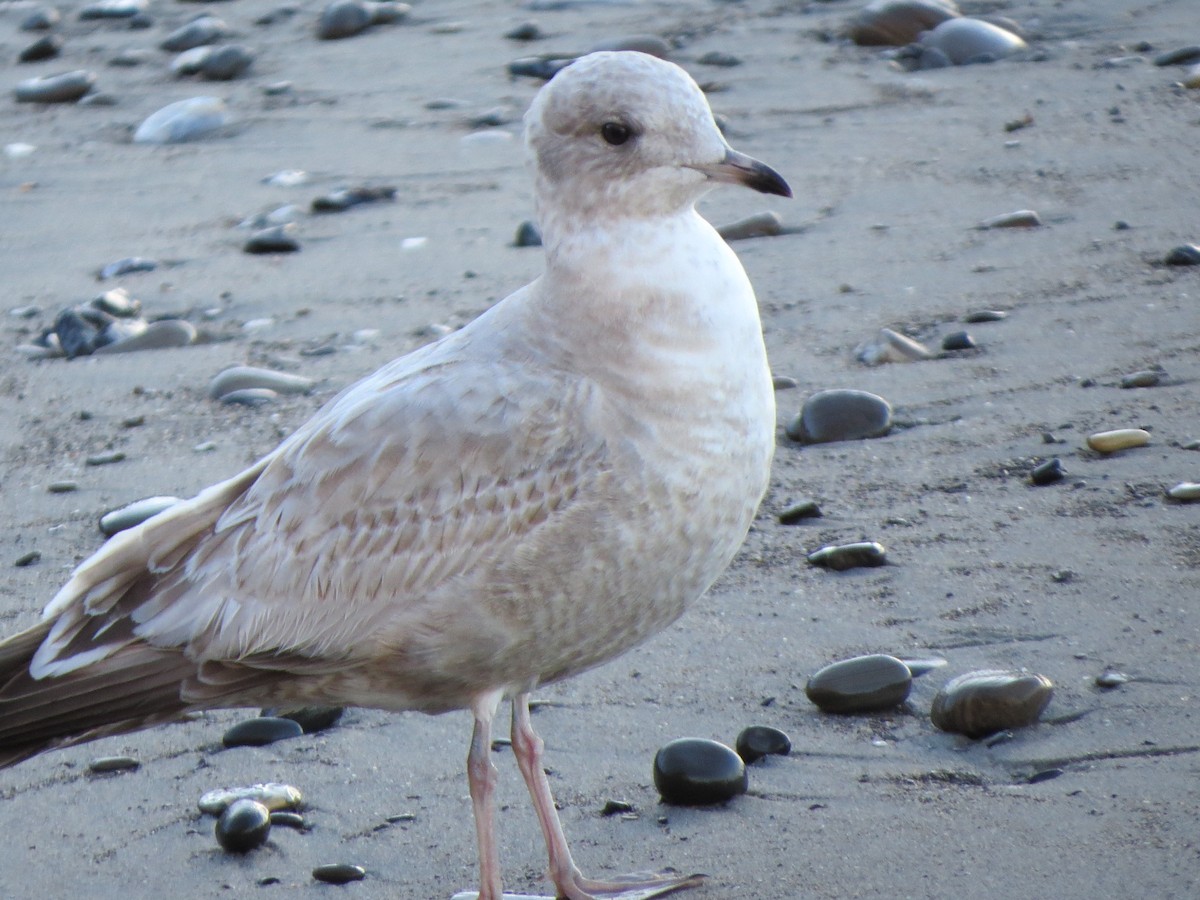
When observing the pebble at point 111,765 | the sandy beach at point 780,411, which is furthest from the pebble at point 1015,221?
the pebble at point 111,765

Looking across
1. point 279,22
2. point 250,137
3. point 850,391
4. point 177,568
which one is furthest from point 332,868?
point 279,22

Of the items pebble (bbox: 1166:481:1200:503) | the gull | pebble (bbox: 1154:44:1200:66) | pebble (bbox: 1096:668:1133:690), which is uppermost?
the gull

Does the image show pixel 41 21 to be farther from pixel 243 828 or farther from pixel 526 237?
pixel 243 828

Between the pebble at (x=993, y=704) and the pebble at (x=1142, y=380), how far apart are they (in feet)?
5.92

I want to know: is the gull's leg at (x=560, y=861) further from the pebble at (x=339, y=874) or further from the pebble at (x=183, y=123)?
the pebble at (x=183, y=123)

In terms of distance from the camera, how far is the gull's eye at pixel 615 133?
146 inches

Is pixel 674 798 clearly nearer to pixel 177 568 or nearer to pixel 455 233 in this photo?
pixel 177 568

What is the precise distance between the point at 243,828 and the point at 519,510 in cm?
99

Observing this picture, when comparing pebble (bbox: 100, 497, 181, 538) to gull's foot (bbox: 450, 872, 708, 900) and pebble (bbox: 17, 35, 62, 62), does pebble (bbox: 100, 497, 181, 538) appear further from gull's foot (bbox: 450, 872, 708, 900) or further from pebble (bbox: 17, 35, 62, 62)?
pebble (bbox: 17, 35, 62, 62)

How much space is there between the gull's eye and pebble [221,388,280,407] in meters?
2.77

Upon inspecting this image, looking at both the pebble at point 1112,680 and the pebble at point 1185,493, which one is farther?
the pebble at point 1185,493

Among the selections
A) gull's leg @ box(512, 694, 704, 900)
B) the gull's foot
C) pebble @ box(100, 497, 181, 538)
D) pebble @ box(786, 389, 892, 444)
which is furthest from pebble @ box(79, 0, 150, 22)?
the gull's foot

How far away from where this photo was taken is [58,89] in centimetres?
990

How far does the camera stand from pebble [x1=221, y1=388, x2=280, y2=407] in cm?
618
